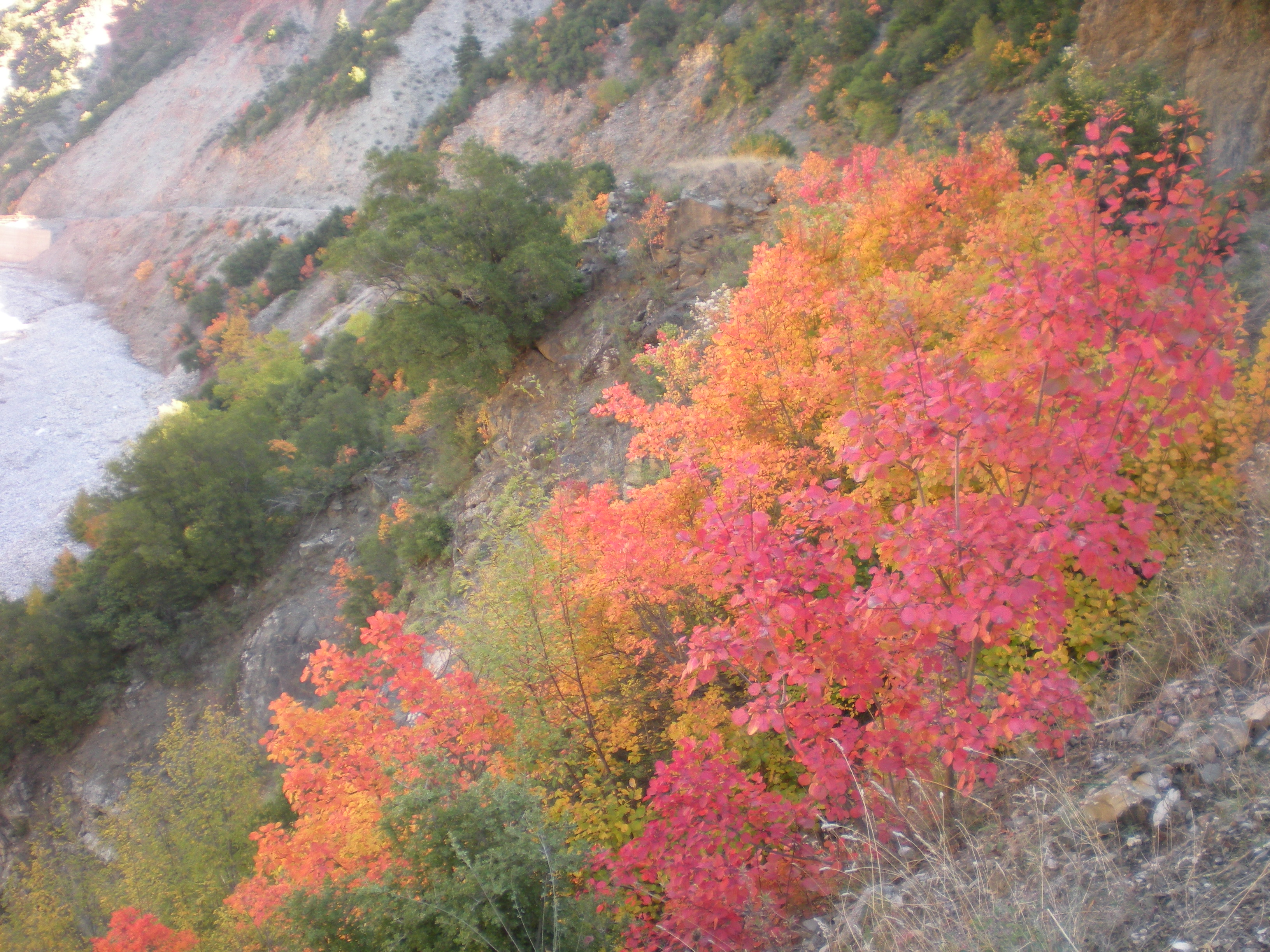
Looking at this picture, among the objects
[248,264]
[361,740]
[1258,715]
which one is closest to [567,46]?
[248,264]

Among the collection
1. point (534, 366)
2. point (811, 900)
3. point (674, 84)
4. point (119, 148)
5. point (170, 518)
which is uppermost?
point (119, 148)

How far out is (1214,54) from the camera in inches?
516

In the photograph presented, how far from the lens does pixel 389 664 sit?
27.1ft

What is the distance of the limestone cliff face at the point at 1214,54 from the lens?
1220cm

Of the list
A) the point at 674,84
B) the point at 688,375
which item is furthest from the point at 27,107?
the point at 688,375

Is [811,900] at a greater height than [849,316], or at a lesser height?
lesser

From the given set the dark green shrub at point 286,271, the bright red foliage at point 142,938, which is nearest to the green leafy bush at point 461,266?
the bright red foliage at point 142,938

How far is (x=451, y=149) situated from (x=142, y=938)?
141ft

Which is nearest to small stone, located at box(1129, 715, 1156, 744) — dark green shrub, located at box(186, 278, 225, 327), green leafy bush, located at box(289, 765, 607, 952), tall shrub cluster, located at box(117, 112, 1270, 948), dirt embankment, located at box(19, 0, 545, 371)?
tall shrub cluster, located at box(117, 112, 1270, 948)

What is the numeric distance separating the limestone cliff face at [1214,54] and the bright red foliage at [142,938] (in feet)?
74.8

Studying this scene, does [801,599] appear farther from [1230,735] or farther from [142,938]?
[142,938]

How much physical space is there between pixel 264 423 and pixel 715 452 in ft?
93.8

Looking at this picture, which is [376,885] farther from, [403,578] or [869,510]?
[403,578]

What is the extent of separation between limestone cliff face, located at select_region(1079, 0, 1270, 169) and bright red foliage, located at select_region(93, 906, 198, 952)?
74.8 ft
